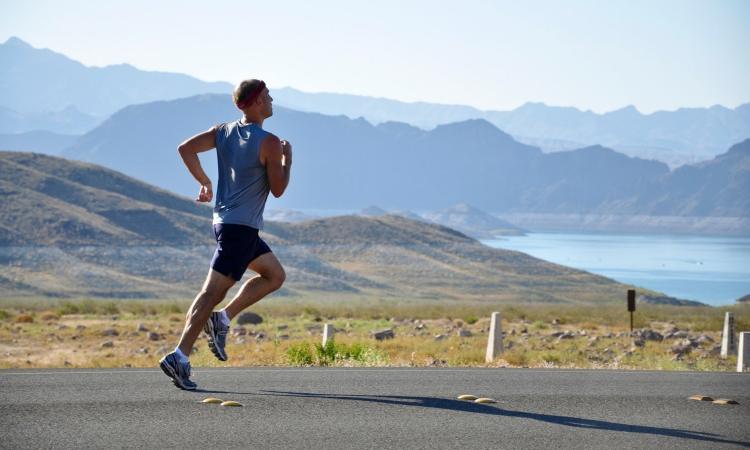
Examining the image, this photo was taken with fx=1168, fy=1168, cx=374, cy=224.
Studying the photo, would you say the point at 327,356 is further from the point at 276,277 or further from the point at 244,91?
the point at 244,91

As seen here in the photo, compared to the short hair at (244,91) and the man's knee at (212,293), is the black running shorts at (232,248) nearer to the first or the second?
the man's knee at (212,293)

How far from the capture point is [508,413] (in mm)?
8047

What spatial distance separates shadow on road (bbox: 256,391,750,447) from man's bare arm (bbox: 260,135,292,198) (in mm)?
1564

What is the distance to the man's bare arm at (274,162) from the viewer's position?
27.3ft

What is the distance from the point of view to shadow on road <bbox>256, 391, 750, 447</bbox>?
7355 millimetres

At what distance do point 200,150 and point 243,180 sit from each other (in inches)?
18.6

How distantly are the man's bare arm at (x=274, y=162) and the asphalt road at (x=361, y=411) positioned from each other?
1.54m

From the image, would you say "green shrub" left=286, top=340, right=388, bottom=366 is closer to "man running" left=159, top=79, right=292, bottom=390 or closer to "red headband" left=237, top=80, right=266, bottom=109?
"man running" left=159, top=79, right=292, bottom=390

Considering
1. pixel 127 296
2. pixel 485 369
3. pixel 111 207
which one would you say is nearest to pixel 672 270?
pixel 111 207

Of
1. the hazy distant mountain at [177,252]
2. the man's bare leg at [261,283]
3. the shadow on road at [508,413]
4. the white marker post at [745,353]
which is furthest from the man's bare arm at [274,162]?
the hazy distant mountain at [177,252]

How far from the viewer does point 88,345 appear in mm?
29891

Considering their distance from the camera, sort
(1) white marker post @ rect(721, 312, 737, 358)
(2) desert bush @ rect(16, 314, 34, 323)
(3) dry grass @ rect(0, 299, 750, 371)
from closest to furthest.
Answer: (3) dry grass @ rect(0, 299, 750, 371)
(1) white marker post @ rect(721, 312, 737, 358)
(2) desert bush @ rect(16, 314, 34, 323)

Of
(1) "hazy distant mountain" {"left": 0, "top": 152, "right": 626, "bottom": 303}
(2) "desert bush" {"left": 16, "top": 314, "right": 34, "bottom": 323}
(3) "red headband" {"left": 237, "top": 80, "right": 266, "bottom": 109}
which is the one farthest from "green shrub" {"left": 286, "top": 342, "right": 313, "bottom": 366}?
(1) "hazy distant mountain" {"left": 0, "top": 152, "right": 626, "bottom": 303}

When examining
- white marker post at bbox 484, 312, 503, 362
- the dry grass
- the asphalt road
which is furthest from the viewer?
the dry grass
